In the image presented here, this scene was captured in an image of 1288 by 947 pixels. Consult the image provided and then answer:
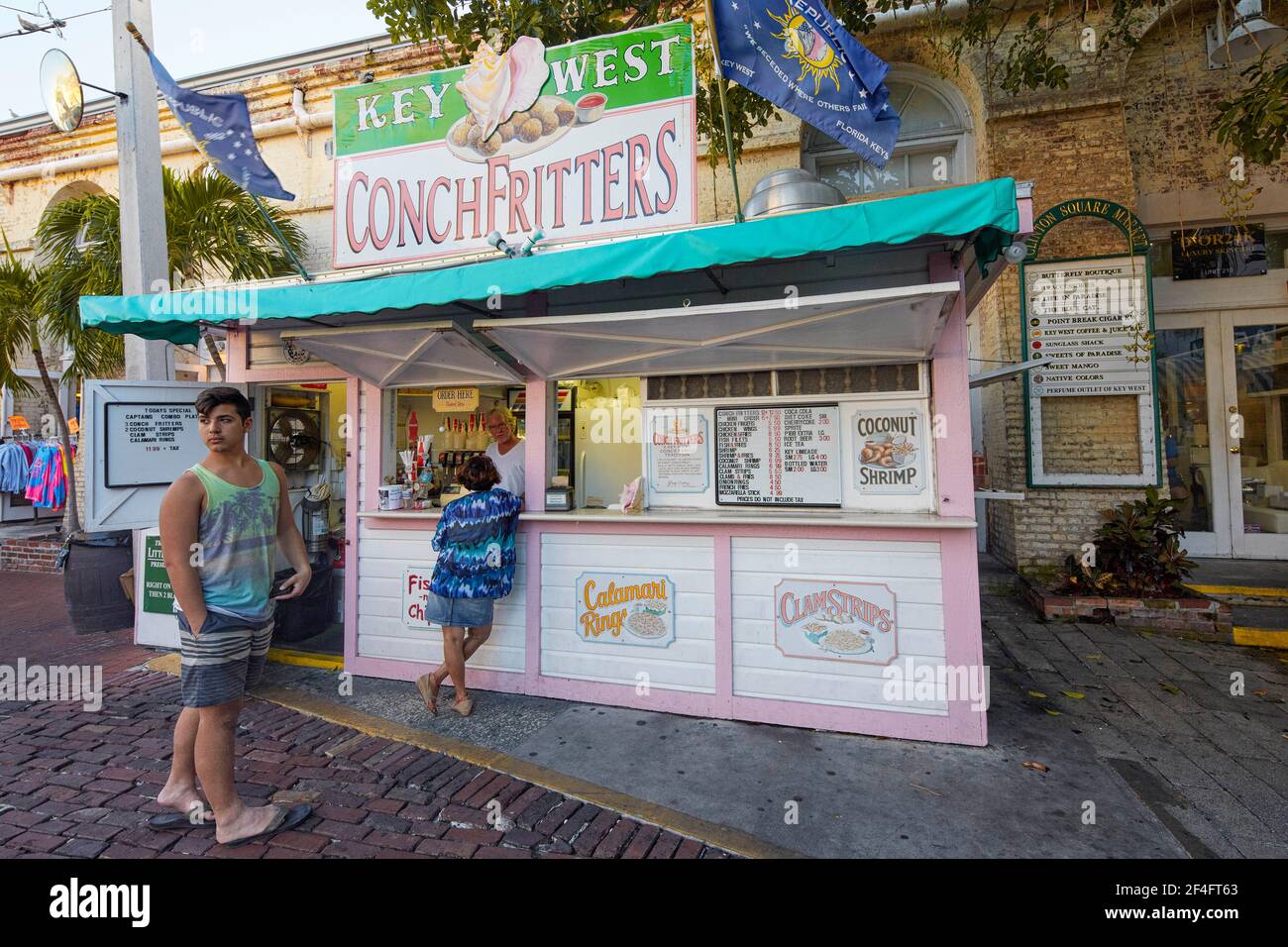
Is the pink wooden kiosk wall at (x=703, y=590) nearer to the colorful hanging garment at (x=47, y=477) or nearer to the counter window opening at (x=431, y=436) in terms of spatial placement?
the counter window opening at (x=431, y=436)

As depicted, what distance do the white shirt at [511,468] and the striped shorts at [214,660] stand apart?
2.25 meters

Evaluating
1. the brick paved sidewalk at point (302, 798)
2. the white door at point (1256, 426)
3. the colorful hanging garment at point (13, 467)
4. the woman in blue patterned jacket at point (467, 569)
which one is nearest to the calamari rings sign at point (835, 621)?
the brick paved sidewalk at point (302, 798)

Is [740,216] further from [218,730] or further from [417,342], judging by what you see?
[218,730]

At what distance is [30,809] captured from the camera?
9.87ft

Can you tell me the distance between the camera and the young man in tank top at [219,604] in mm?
2641

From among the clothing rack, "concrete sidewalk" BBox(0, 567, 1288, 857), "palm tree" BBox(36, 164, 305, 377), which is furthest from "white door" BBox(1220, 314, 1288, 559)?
the clothing rack

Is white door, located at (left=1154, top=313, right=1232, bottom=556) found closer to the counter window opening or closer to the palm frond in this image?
the counter window opening

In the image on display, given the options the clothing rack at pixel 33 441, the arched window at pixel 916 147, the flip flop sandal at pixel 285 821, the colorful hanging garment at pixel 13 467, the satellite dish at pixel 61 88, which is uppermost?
the arched window at pixel 916 147

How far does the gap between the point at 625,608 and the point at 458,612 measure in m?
1.16

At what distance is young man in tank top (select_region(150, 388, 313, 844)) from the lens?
264 cm

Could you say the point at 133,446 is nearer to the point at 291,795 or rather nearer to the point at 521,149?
the point at 291,795

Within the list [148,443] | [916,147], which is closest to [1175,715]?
[916,147]
